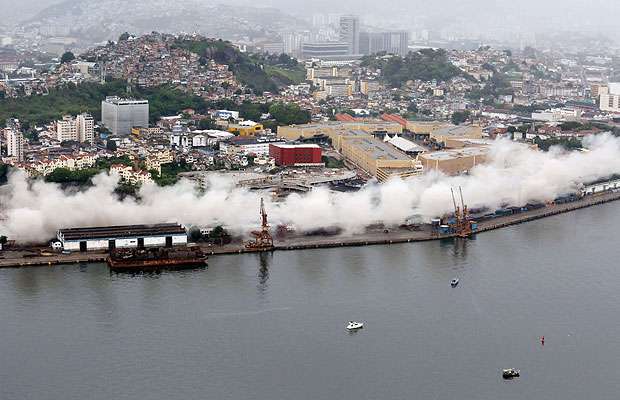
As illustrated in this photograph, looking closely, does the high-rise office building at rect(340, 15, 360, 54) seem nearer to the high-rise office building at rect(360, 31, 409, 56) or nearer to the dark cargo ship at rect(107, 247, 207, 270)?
the high-rise office building at rect(360, 31, 409, 56)

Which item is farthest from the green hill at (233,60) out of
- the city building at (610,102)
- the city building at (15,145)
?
the city building at (15,145)

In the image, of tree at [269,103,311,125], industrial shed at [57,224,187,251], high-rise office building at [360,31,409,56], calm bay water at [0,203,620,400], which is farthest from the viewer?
high-rise office building at [360,31,409,56]

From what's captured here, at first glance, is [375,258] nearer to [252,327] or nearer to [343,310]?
[343,310]

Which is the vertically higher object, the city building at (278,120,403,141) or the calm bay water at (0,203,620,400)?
the city building at (278,120,403,141)

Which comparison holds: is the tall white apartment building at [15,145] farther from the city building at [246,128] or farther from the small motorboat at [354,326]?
the small motorboat at [354,326]

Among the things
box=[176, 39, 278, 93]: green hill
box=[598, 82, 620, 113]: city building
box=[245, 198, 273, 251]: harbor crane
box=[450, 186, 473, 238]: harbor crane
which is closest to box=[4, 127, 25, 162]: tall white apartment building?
box=[245, 198, 273, 251]: harbor crane
